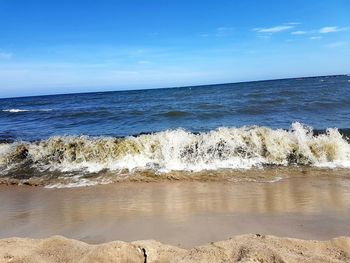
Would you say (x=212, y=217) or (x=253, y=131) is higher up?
(x=253, y=131)

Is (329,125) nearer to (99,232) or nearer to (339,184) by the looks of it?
(339,184)

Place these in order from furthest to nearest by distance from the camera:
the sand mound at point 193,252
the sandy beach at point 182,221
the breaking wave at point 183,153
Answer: the breaking wave at point 183,153 → the sandy beach at point 182,221 → the sand mound at point 193,252

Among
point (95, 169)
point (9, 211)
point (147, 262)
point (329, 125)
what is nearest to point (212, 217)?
point (147, 262)

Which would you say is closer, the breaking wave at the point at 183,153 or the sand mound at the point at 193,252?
the sand mound at the point at 193,252

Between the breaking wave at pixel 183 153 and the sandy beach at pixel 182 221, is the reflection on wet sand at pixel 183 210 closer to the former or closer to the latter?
the sandy beach at pixel 182 221

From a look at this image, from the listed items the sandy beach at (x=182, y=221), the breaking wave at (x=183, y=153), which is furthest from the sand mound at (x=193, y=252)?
the breaking wave at (x=183, y=153)

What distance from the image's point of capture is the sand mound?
118 inches

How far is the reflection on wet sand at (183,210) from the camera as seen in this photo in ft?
13.7

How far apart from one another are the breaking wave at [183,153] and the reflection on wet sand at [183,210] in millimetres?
1420

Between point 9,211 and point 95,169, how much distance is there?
281 cm

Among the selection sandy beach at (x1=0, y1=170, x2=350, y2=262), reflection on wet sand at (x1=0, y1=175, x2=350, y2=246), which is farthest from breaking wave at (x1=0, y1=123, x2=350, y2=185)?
reflection on wet sand at (x1=0, y1=175, x2=350, y2=246)

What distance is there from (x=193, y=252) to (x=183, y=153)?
5.46 m

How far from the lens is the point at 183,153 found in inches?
340

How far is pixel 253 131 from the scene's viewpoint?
9.27m
